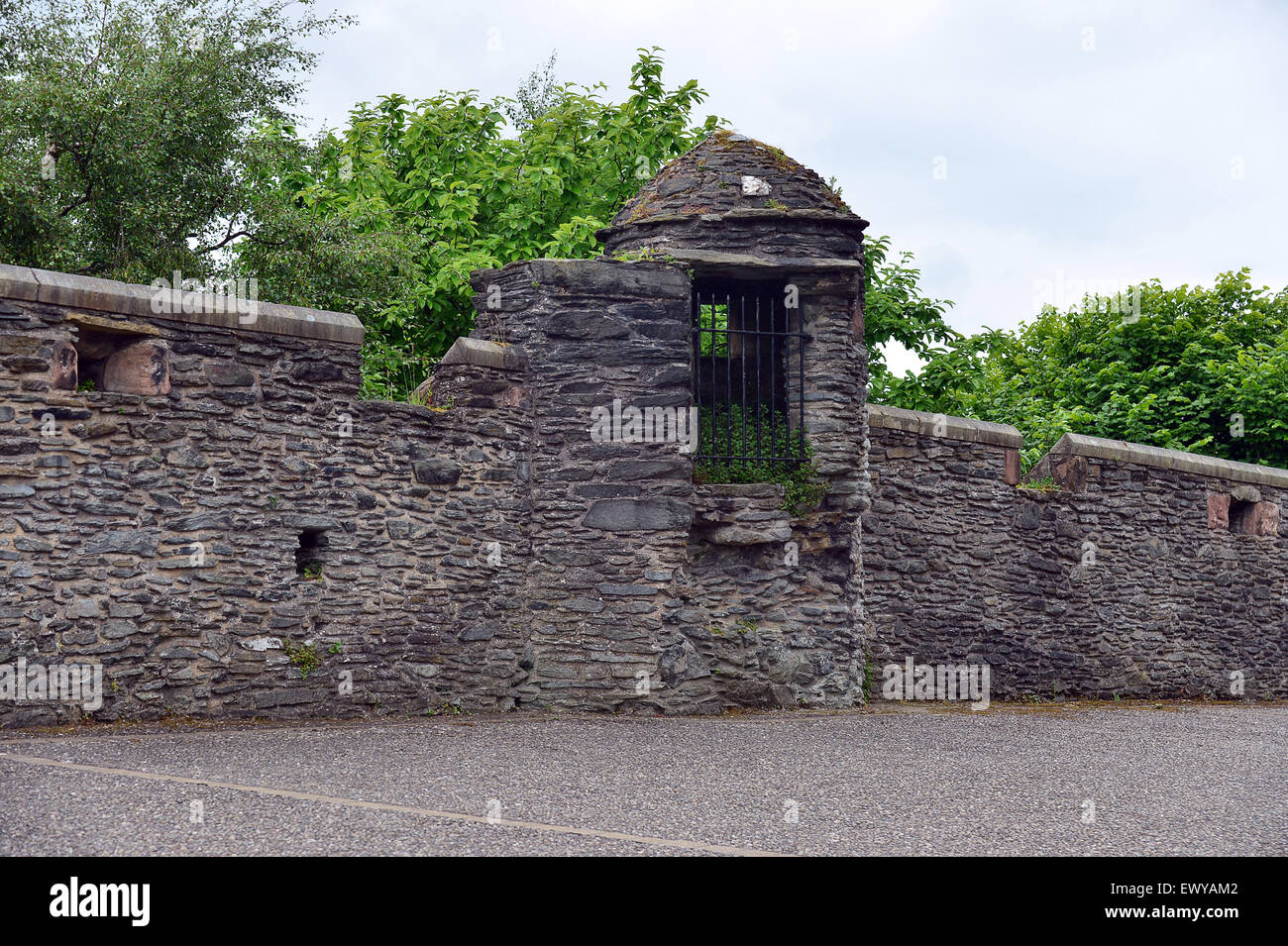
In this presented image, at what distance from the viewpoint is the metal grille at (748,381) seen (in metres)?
10.0

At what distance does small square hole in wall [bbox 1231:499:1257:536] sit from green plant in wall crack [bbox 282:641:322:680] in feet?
34.3

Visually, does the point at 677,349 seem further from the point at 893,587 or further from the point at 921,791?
the point at 921,791

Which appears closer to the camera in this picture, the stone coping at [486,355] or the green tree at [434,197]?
the stone coping at [486,355]

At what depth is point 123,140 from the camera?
13117 millimetres

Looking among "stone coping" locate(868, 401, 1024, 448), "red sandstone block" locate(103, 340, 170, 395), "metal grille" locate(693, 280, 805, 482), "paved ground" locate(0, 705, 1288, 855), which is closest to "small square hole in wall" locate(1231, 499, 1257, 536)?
"stone coping" locate(868, 401, 1024, 448)

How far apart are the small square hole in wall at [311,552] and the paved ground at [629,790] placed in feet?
3.55

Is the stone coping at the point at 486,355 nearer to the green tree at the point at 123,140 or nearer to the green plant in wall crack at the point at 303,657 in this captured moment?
the green plant in wall crack at the point at 303,657

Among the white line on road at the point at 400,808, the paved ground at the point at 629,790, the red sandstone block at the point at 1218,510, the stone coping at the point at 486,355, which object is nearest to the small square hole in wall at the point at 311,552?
the paved ground at the point at 629,790

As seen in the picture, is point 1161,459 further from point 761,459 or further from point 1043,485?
point 761,459

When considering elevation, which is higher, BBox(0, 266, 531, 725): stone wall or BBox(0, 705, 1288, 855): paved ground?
BBox(0, 266, 531, 725): stone wall

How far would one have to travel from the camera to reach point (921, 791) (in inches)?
251

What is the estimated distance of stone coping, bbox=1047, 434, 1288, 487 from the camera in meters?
12.7

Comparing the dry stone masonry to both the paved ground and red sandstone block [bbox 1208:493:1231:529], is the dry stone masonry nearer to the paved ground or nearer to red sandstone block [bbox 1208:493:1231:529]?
the paved ground
